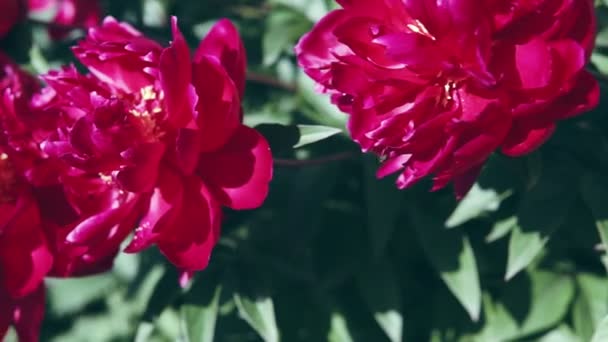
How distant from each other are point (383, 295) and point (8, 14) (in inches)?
27.0

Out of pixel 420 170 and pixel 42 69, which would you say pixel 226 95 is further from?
pixel 42 69

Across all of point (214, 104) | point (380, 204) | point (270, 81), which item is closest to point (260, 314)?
point (380, 204)

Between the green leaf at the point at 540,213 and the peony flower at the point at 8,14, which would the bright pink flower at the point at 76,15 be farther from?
the green leaf at the point at 540,213

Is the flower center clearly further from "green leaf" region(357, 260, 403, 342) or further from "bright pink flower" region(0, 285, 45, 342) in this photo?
"green leaf" region(357, 260, 403, 342)

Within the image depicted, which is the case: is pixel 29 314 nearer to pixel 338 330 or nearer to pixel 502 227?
pixel 338 330

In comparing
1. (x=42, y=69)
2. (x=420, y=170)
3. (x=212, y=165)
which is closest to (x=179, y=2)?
(x=42, y=69)

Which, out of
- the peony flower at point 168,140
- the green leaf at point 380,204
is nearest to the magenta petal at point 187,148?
the peony flower at point 168,140

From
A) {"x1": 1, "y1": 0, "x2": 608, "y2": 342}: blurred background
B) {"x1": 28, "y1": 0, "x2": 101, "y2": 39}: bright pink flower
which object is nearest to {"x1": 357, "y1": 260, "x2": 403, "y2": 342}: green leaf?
{"x1": 1, "y1": 0, "x2": 608, "y2": 342}: blurred background

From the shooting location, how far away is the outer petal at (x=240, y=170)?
3.01ft

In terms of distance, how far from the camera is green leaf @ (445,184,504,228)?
1053mm

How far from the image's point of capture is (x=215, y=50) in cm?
97

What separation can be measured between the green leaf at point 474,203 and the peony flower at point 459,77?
18 cm

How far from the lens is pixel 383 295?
1169 millimetres

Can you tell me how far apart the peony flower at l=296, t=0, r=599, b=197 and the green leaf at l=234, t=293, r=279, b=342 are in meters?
0.30
